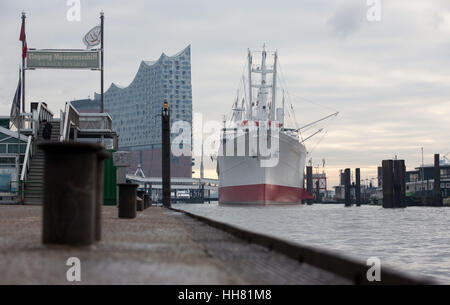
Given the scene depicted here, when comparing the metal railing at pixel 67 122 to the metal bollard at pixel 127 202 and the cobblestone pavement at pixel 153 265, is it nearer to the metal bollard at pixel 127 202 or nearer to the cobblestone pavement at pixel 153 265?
the metal bollard at pixel 127 202

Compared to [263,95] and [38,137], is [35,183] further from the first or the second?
[263,95]

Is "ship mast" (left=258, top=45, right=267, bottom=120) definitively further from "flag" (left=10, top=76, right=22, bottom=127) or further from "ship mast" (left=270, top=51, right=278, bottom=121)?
"flag" (left=10, top=76, right=22, bottom=127)

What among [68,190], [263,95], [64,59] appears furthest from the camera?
[263,95]

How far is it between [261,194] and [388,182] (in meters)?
31.9

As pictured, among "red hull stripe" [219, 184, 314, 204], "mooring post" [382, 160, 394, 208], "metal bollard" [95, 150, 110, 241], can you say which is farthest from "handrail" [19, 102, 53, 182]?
"mooring post" [382, 160, 394, 208]

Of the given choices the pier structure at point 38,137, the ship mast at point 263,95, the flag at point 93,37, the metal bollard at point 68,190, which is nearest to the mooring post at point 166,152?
the pier structure at point 38,137

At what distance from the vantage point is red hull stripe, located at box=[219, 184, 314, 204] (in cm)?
7212

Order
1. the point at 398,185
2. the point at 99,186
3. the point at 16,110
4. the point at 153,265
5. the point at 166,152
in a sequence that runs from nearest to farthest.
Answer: the point at 153,265
the point at 99,186
the point at 16,110
the point at 166,152
the point at 398,185

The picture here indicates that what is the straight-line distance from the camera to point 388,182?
9431 cm

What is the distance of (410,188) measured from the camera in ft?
539

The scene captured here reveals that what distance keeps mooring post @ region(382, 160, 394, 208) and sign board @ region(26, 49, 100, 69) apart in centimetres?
6106

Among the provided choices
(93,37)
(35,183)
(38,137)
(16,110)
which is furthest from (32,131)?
(93,37)
